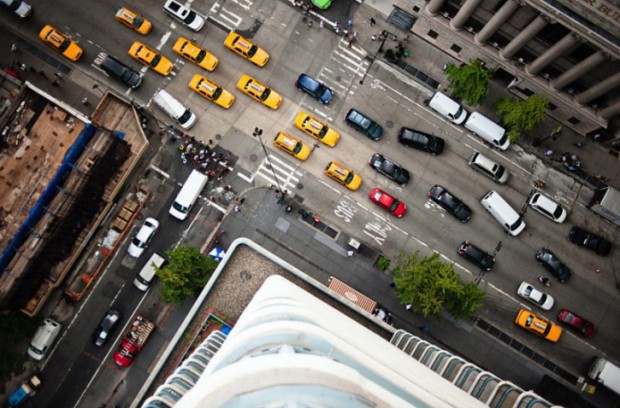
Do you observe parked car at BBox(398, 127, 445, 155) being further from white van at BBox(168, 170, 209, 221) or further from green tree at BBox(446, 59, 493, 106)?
white van at BBox(168, 170, 209, 221)

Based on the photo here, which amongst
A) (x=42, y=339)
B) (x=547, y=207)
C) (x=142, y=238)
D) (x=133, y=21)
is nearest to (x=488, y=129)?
(x=547, y=207)

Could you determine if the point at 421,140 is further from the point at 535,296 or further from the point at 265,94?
the point at 535,296

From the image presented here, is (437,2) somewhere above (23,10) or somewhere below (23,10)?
above

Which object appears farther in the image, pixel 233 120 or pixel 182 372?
pixel 233 120

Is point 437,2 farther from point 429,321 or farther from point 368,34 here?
point 429,321

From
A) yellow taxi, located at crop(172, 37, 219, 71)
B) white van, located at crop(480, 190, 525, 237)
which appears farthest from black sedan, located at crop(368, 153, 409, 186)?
yellow taxi, located at crop(172, 37, 219, 71)

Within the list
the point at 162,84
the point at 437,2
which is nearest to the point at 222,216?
the point at 162,84
